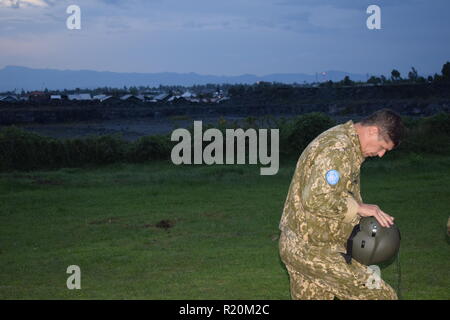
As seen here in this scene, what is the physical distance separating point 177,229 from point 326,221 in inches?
327

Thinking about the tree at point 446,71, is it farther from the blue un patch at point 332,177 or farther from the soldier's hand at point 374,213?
the blue un patch at point 332,177

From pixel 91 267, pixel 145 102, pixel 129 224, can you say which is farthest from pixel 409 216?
pixel 145 102

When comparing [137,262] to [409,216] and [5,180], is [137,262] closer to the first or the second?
[409,216]

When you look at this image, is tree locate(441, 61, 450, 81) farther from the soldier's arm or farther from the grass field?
the soldier's arm

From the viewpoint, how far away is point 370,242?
536cm

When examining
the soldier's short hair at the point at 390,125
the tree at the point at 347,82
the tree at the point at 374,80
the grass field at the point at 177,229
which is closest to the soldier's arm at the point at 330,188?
the soldier's short hair at the point at 390,125

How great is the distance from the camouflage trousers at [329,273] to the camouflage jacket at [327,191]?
78 mm

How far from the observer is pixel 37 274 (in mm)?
9828

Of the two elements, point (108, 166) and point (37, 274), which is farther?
point (108, 166)

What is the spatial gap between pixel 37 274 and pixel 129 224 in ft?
13.6

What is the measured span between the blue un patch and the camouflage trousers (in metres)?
0.70

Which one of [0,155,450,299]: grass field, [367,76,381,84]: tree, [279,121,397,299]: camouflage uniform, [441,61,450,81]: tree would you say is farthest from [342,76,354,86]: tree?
[279,121,397,299]: camouflage uniform

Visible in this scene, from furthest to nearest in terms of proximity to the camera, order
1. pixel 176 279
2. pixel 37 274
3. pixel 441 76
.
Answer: pixel 441 76
pixel 37 274
pixel 176 279

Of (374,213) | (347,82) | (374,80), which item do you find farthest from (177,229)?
(374,80)
